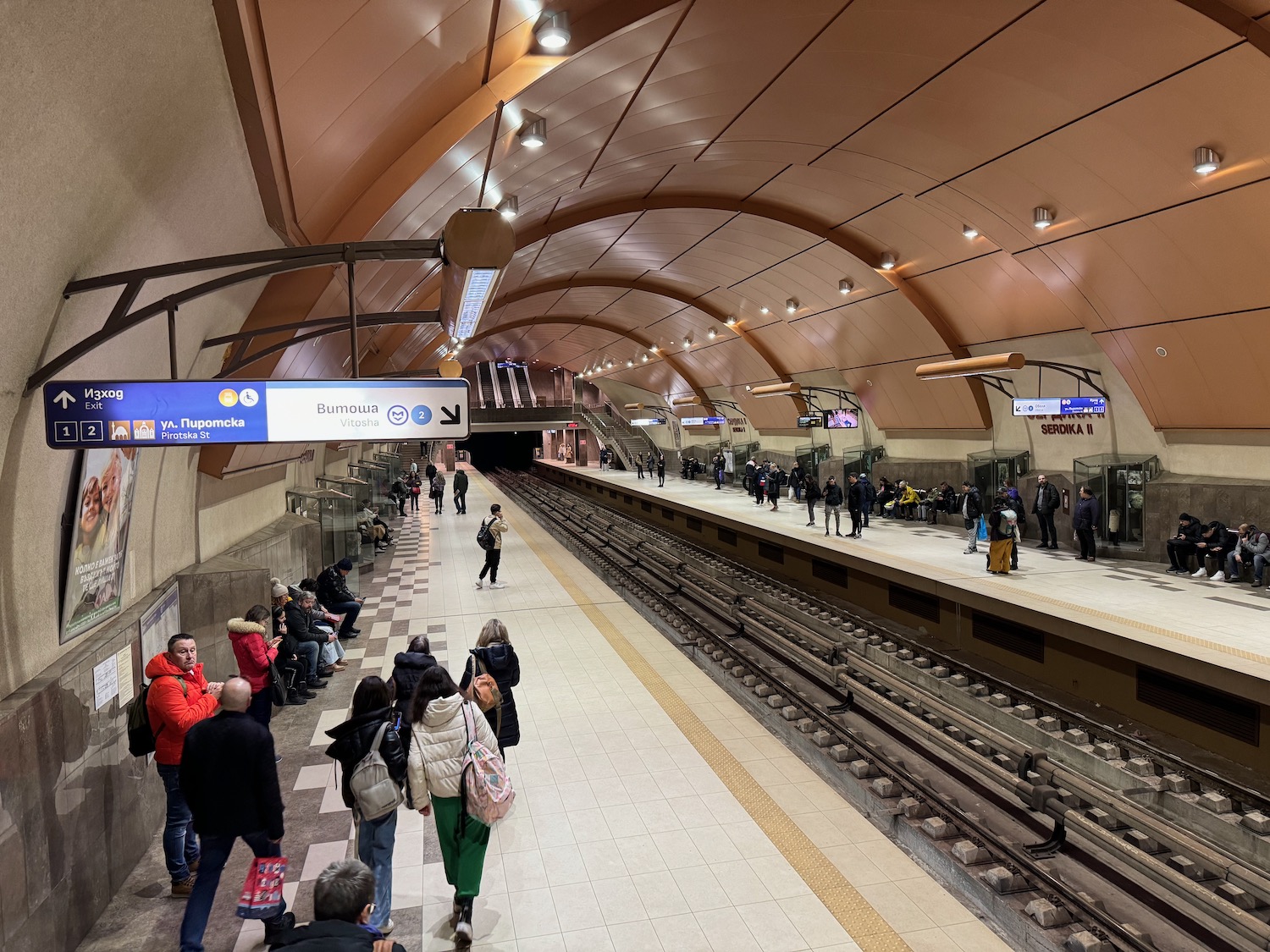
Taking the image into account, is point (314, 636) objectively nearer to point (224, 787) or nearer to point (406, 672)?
point (406, 672)

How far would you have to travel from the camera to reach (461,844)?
4.09 metres

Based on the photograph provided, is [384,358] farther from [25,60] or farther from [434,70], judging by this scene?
[25,60]

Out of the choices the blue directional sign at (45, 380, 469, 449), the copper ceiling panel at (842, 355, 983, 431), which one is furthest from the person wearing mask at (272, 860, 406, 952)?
the copper ceiling panel at (842, 355, 983, 431)

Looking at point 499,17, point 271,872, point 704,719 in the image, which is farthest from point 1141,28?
point 271,872

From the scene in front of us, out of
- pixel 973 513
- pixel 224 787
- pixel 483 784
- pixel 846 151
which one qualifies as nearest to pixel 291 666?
pixel 224 787

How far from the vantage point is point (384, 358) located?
15.3 m

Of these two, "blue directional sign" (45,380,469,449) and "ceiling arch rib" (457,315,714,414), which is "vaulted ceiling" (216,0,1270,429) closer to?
"blue directional sign" (45,380,469,449)

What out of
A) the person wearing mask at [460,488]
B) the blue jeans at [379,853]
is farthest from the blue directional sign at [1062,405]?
the person wearing mask at [460,488]

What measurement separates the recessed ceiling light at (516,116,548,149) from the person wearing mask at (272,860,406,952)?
22.3ft

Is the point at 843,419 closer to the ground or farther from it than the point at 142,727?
farther from it

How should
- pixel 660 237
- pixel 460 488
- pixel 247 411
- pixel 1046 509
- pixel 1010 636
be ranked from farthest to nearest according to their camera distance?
pixel 460 488, pixel 660 237, pixel 1046 509, pixel 1010 636, pixel 247 411

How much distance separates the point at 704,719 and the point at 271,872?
4112mm

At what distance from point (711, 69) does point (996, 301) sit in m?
7.96

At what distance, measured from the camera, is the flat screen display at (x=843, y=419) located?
2152 centimetres
